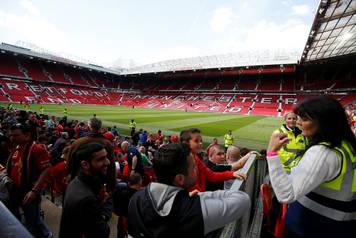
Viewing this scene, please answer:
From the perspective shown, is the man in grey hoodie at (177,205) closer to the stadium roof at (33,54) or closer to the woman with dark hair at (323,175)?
the woman with dark hair at (323,175)

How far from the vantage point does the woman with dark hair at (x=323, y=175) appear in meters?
1.47

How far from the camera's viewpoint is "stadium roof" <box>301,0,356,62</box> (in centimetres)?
1288

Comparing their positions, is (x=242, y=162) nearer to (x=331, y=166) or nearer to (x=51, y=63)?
(x=331, y=166)

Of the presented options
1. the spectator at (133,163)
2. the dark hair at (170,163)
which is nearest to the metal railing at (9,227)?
the dark hair at (170,163)

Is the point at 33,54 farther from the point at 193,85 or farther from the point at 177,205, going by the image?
the point at 177,205

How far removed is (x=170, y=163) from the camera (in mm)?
1477

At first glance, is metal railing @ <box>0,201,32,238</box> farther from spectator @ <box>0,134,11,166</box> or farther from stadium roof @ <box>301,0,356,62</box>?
stadium roof @ <box>301,0,356,62</box>

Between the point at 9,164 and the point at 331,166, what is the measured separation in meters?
4.39

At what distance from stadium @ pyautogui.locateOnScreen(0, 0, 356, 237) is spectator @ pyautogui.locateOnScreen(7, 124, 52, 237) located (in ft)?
72.6

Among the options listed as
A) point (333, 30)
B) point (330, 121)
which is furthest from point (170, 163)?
point (333, 30)

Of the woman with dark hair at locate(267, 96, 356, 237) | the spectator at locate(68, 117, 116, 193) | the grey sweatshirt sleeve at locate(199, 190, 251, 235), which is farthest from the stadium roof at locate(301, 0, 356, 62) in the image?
the grey sweatshirt sleeve at locate(199, 190, 251, 235)

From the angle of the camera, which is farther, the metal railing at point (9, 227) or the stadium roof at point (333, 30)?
the stadium roof at point (333, 30)

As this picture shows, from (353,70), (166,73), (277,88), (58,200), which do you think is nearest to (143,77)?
(166,73)

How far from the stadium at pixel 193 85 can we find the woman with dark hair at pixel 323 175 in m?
22.3
